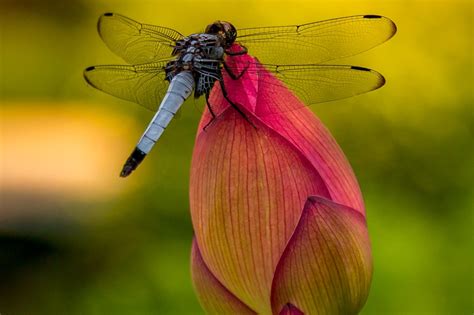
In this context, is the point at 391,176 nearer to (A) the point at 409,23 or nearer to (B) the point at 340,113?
(B) the point at 340,113

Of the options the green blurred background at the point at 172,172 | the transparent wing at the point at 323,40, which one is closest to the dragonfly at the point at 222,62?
the transparent wing at the point at 323,40

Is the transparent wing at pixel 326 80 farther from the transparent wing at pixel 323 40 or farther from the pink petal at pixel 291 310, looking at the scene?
the pink petal at pixel 291 310

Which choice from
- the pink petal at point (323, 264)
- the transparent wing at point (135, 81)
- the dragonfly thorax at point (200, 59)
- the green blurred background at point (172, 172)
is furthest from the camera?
the green blurred background at point (172, 172)

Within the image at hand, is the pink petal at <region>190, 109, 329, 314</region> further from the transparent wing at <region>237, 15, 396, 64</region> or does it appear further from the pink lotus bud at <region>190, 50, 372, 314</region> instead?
the transparent wing at <region>237, 15, 396, 64</region>

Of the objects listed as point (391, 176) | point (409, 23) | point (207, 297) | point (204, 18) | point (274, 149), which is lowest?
point (207, 297)

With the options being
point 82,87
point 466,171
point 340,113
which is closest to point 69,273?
point 82,87

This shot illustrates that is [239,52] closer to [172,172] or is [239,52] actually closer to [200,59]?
[200,59]

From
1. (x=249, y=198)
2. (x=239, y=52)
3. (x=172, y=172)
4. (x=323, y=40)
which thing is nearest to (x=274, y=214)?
(x=249, y=198)
